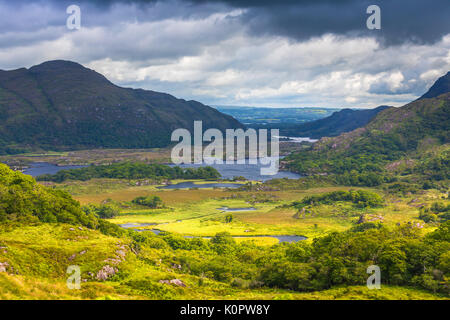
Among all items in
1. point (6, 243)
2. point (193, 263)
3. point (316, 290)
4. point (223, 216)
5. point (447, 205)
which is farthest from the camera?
point (223, 216)

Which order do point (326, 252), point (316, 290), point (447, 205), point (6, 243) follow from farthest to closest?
point (447, 205) → point (326, 252) → point (316, 290) → point (6, 243)

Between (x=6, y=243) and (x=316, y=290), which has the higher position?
(x=6, y=243)

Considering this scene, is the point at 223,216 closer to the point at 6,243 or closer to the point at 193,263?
the point at 193,263

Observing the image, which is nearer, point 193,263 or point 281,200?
point 193,263

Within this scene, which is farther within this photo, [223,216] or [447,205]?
[223,216]

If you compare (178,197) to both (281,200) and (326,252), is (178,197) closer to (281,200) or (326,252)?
(281,200)

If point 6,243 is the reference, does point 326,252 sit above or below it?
below
